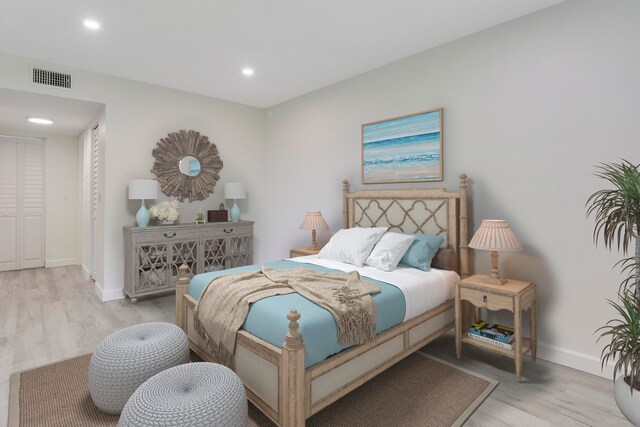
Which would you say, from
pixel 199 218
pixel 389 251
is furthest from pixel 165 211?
pixel 389 251

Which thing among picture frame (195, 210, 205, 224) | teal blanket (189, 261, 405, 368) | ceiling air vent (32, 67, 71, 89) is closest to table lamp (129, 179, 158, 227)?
picture frame (195, 210, 205, 224)

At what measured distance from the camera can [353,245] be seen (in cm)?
319

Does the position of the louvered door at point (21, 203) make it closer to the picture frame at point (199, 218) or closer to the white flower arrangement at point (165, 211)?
the white flower arrangement at point (165, 211)

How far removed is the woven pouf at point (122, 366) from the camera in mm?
1877

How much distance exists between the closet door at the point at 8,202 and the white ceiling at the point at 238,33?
125 inches

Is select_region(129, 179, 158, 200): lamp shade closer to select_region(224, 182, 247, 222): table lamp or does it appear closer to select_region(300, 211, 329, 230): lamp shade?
select_region(224, 182, 247, 222): table lamp

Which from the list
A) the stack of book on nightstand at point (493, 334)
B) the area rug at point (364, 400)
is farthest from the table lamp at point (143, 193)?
the stack of book on nightstand at point (493, 334)

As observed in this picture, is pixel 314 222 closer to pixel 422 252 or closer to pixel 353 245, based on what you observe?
pixel 353 245

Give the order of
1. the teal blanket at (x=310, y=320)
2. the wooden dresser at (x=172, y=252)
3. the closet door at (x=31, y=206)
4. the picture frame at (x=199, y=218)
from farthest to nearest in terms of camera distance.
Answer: the closet door at (x=31, y=206) → the picture frame at (x=199, y=218) → the wooden dresser at (x=172, y=252) → the teal blanket at (x=310, y=320)

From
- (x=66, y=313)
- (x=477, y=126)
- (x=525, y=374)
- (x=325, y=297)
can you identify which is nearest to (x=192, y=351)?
(x=325, y=297)

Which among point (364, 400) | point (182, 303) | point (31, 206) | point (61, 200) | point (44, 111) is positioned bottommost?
point (364, 400)

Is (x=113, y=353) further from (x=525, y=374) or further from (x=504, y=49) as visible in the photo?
(x=504, y=49)

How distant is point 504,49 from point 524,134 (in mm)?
757

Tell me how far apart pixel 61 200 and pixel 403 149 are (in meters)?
6.29
